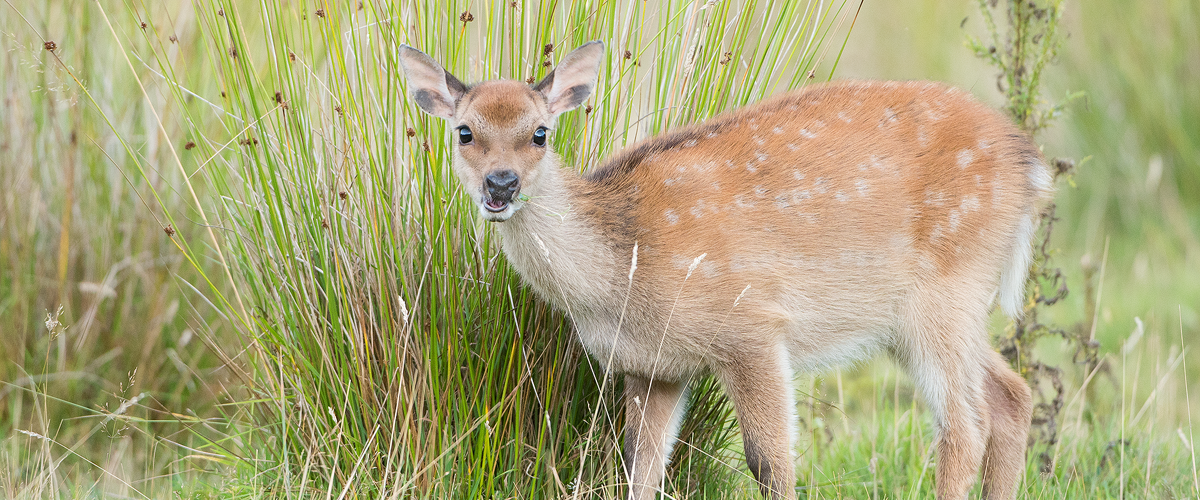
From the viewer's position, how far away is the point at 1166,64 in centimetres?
884

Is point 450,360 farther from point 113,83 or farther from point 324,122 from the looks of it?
point 113,83

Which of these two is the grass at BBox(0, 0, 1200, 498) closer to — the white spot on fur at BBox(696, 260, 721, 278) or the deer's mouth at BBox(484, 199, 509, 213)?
the deer's mouth at BBox(484, 199, 509, 213)

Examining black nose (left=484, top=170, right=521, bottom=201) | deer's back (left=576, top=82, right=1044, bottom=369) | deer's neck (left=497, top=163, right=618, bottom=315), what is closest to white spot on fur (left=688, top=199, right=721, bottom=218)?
deer's back (left=576, top=82, right=1044, bottom=369)

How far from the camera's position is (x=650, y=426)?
4.23 metres

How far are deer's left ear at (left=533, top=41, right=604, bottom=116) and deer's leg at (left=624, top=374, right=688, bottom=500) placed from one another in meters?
1.07

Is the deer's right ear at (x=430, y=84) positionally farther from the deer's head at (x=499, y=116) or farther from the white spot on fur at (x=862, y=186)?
the white spot on fur at (x=862, y=186)

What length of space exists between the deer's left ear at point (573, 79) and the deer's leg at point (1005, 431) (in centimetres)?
212

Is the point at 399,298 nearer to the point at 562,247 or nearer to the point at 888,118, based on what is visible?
the point at 562,247

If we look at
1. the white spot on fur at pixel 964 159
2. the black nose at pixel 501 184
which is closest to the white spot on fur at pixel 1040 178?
the white spot on fur at pixel 964 159

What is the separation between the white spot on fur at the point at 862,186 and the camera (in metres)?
4.23

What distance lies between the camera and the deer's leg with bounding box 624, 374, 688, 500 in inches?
165

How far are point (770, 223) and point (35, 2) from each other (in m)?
4.17

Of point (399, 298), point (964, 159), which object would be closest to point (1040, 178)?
point (964, 159)

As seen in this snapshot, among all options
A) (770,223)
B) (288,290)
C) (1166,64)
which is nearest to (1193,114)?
(1166,64)
